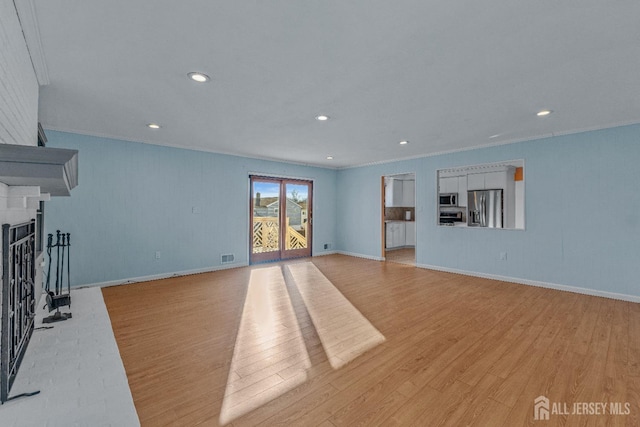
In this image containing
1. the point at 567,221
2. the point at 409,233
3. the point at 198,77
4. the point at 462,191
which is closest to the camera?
the point at 198,77

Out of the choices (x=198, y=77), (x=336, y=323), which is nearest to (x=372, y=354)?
(x=336, y=323)

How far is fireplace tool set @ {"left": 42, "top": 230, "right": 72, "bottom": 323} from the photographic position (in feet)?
9.96

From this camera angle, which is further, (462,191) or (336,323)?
(462,191)

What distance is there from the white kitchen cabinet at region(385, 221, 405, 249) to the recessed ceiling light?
7.02 m

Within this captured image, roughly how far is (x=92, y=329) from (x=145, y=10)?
2.88m

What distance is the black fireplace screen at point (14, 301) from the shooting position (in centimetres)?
165

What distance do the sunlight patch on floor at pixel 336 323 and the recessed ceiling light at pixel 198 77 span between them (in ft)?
9.22

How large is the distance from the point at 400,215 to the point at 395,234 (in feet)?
2.88

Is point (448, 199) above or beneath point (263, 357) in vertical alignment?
above

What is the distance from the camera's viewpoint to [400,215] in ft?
32.0

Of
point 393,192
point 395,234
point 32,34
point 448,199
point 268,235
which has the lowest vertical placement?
point 395,234

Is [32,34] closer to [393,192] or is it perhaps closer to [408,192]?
[393,192]

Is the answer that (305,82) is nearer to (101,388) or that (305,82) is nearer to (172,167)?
(101,388)

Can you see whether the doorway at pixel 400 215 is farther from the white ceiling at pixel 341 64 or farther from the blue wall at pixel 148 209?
the white ceiling at pixel 341 64
